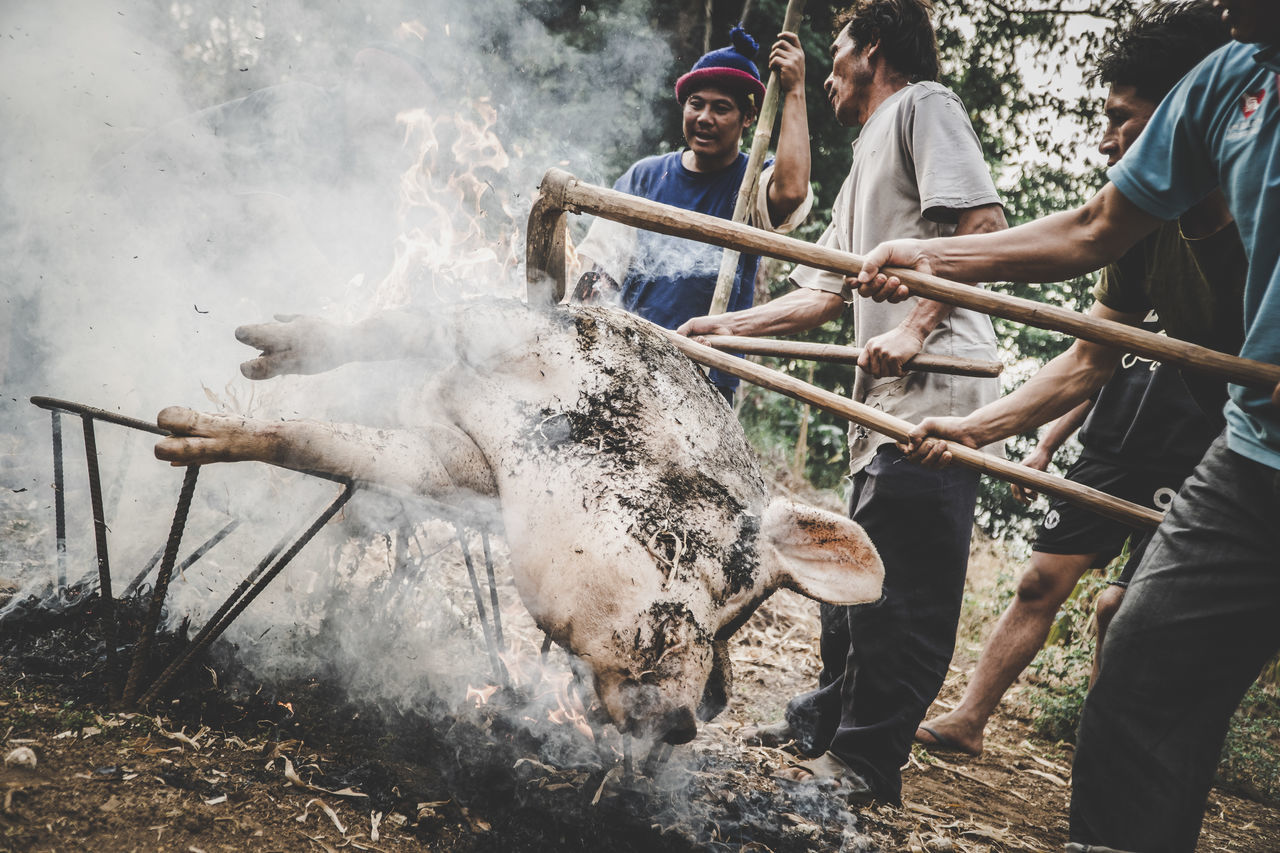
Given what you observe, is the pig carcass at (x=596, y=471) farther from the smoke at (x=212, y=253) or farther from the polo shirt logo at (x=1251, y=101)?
the polo shirt logo at (x=1251, y=101)

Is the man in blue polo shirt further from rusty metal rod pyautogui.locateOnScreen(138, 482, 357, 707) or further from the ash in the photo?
rusty metal rod pyautogui.locateOnScreen(138, 482, 357, 707)

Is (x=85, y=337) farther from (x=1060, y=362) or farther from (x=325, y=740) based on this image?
(x=1060, y=362)

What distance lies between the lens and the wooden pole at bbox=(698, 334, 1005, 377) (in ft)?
9.32

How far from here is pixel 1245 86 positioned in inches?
67.9

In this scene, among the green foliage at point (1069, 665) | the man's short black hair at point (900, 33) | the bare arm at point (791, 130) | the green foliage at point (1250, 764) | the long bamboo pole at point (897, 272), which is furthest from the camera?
the green foliage at point (1069, 665)

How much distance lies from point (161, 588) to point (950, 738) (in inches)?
153

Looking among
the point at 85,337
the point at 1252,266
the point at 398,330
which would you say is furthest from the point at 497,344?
the point at 85,337

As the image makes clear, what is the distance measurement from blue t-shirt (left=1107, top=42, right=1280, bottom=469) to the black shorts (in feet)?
6.46

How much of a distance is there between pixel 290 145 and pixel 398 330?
2394 mm

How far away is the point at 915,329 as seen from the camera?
9.41ft

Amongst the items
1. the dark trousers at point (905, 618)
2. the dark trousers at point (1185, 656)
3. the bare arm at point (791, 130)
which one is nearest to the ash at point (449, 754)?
the dark trousers at point (905, 618)

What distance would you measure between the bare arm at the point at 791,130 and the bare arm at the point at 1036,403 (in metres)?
1.49

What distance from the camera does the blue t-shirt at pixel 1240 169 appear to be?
1659 millimetres

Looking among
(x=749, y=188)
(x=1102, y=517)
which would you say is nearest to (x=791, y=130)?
(x=749, y=188)
